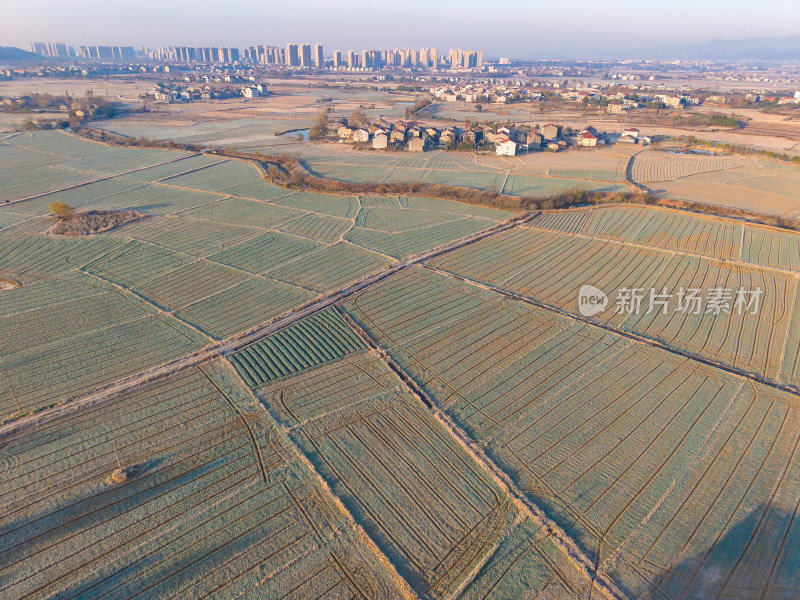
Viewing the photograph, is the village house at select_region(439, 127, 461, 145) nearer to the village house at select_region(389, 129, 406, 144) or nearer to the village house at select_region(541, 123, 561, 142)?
the village house at select_region(389, 129, 406, 144)

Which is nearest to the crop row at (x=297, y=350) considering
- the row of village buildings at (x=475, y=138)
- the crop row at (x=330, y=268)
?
the crop row at (x=330, y=268)

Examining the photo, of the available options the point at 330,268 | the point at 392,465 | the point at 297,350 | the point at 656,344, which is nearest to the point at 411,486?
the point at 392,465

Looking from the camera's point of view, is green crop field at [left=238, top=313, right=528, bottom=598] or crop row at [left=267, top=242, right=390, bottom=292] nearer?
green crop field at [left=238, top=313, right=528, bottom=598]

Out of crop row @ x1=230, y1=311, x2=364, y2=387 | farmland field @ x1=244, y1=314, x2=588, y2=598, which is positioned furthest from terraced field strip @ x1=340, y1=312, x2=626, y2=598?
crop row @ x1=230, y1=311, x2=364, y2=387

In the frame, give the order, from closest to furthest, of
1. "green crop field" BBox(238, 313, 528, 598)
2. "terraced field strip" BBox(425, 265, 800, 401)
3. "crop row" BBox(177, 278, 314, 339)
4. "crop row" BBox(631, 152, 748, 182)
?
"green crop field" BBox(238, 313, 528, 598) < "terraced field strip" BBox(425, 265, 800, 401) < "crop row" BBox(177, 278, 314, 339) < "crop row" BBox(631, 152, 748, 182)

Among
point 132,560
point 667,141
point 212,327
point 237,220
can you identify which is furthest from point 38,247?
point 667,141

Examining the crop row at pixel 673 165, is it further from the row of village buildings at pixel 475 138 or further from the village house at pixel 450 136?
the village house at pixel 450 136

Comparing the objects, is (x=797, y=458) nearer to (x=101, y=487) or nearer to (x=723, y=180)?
(x=101, y=487)

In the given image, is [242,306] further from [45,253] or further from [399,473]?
[45,253]

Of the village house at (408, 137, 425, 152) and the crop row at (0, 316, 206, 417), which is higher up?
the village house at (408, 137, 425, 152)
